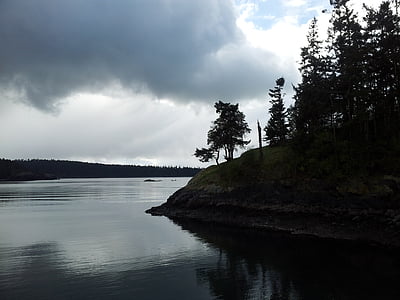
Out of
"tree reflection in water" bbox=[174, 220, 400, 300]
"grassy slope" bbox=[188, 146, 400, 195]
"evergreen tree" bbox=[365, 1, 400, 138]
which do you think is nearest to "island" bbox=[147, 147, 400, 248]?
"grassy slope" bbox=[188, 146, 400, 195]

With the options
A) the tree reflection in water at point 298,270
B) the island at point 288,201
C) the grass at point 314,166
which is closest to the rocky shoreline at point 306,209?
the island at point 288,201

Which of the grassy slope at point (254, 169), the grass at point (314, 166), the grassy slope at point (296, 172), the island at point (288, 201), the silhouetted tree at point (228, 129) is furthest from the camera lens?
the silhouetted tree at point (228, 129)

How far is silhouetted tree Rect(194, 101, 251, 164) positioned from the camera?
251 feet

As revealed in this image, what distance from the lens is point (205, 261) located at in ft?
111

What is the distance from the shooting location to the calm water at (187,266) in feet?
81.3

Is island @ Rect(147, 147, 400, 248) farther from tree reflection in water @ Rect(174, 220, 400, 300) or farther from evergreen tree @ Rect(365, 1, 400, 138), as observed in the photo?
evergreen tree @ Rect(365, 1, 400, 138)

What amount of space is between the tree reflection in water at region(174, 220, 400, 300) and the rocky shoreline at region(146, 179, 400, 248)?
3.35 m

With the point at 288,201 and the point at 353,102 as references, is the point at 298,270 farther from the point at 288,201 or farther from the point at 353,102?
the point at 353,102

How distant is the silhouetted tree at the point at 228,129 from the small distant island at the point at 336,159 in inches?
520

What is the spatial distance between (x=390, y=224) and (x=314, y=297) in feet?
69.6

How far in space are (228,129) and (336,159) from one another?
101ft

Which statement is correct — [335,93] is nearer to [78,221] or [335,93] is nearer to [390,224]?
[390,224]

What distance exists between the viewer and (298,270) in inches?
1169

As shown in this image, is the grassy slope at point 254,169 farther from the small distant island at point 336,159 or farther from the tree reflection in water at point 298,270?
the tree reflection in water at point 298,270
